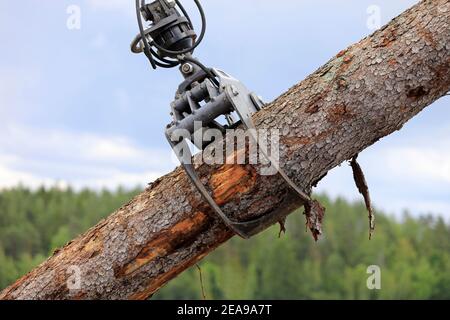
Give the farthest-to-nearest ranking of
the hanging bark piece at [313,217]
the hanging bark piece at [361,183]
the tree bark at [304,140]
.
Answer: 1. the hanging bark piece at [361,183]
2. the hanging bark piece at [313,217]
3. the tree bark at [304,140]

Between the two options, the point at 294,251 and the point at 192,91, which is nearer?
the point at 192,91

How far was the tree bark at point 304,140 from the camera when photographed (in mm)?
4070

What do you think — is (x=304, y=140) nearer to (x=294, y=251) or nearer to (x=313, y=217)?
(x=313, y=217)

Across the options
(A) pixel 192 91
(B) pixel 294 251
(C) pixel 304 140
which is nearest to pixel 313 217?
(C) pixel 304 140

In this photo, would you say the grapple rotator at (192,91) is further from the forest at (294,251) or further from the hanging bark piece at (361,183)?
the forest at (294,251)

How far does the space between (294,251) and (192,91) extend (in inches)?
2436

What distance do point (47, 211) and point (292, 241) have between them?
2105cm

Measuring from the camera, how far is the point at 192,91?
416 centimetres

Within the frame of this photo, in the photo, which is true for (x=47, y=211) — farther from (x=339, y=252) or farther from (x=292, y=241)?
(x=339, y=252)

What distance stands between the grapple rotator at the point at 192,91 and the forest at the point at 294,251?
53519mm

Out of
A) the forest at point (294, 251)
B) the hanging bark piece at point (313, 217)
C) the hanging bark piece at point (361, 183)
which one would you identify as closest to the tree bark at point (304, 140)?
the hanging bark piece at point (313, 217)

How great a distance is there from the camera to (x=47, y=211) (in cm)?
6109

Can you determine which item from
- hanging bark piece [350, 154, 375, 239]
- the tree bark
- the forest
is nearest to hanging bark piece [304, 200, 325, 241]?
the tree bark
